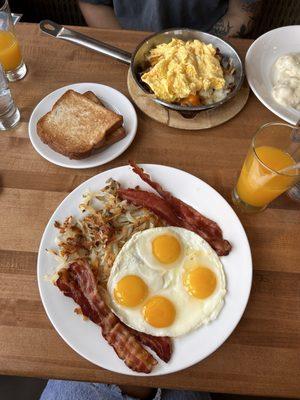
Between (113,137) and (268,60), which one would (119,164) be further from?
(268,60)

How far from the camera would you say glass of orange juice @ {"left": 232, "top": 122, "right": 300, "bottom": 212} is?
1223mm

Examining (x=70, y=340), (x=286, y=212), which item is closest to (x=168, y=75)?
(x=286, y=212)

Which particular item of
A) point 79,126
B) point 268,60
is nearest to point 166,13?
point 268,60

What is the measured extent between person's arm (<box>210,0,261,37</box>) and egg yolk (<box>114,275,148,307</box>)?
1514mm

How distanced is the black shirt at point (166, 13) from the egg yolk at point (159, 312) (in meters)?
1.51

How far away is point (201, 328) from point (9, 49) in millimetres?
1283

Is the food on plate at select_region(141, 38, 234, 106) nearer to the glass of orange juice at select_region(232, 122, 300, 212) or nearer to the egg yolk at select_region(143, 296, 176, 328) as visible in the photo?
the glass of orange juice at select_region(232, 122, 300, 212)

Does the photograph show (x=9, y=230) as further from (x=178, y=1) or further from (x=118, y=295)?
(x=178, y=1)

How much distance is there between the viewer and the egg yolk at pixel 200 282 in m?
1.17

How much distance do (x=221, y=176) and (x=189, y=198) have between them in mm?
188

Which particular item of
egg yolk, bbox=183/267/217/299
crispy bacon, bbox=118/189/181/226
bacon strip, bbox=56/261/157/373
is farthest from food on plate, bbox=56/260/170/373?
crispy bacon, bbox=118/189/181/226

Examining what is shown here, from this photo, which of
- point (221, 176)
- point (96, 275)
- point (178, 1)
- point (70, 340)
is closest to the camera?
point (70, 340)

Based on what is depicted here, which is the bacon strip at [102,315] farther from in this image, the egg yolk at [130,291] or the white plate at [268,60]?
the white plate at [268,60]

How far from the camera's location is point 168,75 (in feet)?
4.94
